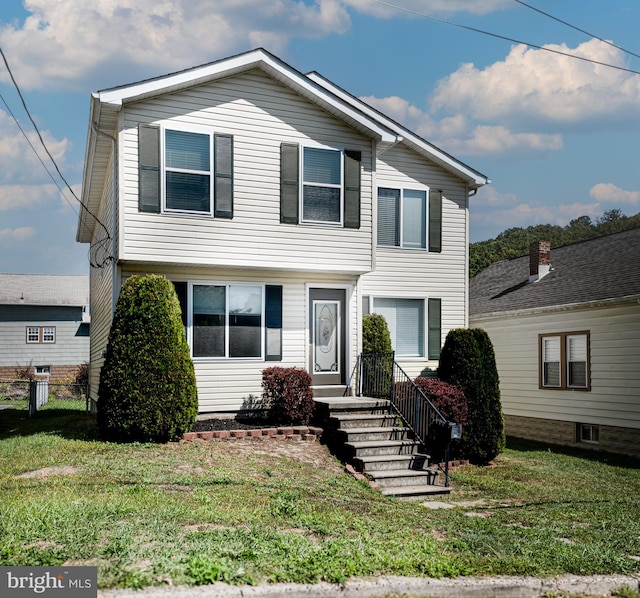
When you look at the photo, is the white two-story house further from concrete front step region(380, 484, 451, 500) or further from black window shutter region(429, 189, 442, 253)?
concrete front step region(380, 484, 451, 500)

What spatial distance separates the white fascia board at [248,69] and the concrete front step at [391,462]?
662 centimetres

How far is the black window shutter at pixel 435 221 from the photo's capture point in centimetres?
1744

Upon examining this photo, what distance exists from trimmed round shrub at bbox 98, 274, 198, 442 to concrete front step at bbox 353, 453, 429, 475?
2939 millimetres

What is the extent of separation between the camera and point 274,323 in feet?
47.5

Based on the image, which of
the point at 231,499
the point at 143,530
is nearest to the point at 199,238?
the point at 231,499

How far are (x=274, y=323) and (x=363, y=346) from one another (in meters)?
2.27

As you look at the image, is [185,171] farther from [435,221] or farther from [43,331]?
[43,331]

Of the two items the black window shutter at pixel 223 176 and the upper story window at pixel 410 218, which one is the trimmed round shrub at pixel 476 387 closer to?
the upper story window at pixel 410 218

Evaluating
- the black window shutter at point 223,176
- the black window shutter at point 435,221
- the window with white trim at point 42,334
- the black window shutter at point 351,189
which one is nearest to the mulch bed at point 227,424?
the black window shutter at point 223,176

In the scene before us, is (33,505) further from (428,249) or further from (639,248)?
(639,248)

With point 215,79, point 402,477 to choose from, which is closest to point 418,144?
point 215,79

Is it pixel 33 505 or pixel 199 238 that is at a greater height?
pixel 199 238

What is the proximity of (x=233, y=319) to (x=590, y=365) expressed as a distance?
29.5 ft

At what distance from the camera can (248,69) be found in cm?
1399
